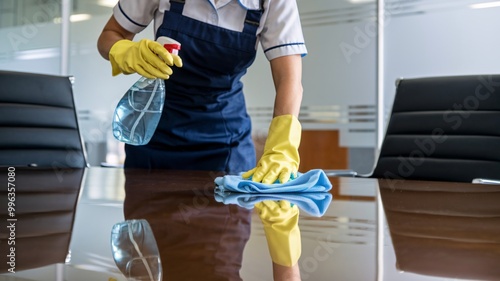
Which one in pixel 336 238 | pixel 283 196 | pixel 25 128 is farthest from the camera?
pixel 25 128

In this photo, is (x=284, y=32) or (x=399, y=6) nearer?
(x=284, y=32)

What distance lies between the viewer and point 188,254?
462 millimetres

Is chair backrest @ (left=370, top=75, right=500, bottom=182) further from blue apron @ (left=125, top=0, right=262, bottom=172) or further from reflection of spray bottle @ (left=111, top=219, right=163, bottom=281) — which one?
reflection of spray bottle @ (left=111, top=219, right=163, bottom=281)

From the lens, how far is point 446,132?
1.84 m

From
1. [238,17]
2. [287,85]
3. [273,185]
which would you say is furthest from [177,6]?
[273,185]

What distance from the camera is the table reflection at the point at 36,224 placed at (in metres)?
0.43

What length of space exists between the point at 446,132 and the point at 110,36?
1138 mm

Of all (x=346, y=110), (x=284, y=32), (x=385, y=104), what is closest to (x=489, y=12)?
(x=385, y=104)

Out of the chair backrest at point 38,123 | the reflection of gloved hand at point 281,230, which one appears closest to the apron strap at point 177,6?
the chair backrest at point 38,123

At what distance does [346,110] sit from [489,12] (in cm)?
103

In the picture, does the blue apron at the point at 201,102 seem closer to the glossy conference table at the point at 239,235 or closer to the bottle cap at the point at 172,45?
the bottle cap at the point at 172,45

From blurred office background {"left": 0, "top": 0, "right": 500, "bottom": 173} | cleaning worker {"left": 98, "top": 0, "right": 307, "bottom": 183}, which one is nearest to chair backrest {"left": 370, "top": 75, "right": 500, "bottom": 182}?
cleaning worker {"left": 98, "top": 0, "right": 307, "bottom": 183}

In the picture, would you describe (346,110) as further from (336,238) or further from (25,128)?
(336,238)

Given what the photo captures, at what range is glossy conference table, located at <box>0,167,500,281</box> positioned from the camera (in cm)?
41
